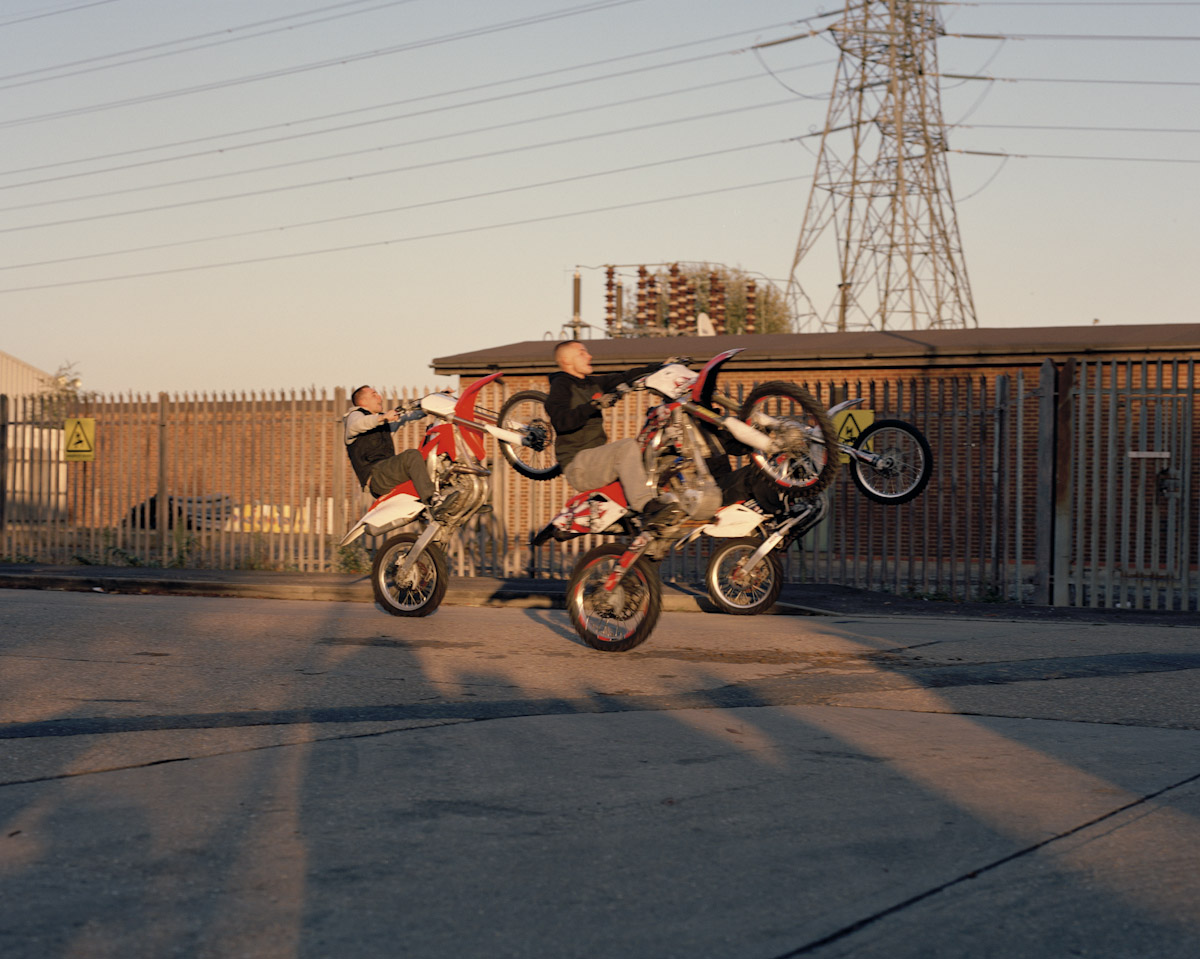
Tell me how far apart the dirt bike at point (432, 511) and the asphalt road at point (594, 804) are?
80.6 inches

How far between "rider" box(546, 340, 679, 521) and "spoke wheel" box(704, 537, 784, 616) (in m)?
2.40

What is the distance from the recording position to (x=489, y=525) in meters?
17.9

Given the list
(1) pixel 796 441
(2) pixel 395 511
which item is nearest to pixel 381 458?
(2) pixel 395 511

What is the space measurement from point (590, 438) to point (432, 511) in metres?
2.12

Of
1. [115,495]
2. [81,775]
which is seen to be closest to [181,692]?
[81,775]

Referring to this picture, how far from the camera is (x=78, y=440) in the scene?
65.1 ft

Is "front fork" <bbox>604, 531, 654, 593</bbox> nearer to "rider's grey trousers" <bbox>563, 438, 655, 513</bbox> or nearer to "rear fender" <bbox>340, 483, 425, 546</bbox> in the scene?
"rider's grey trousers" <bbox>563, 438, 655, 513</bbox>

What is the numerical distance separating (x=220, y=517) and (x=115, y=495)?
76.8 inches

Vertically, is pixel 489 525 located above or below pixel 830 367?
below

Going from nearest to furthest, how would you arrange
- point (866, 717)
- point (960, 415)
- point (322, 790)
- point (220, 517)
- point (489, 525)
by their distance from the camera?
1. point (322, 790)
2. point (866, 717)
3. point (960, 415)
4. point (489, 525)
5. point (220, 517)

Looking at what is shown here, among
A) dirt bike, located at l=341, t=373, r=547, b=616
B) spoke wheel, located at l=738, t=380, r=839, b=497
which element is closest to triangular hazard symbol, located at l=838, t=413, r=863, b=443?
spoke wheel, located at l=738, t=380, r=839, b=497

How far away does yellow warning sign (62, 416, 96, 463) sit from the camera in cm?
1977

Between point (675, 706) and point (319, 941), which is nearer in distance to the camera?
point (319, 941)

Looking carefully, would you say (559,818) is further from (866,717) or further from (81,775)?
(866,717)
